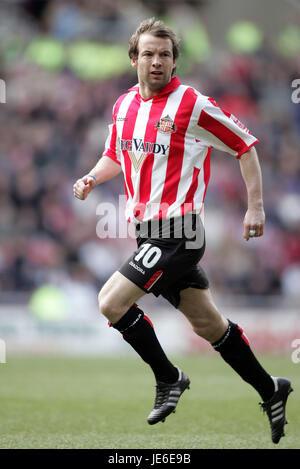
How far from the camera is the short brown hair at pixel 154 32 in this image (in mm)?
4395

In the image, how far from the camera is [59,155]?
13305mm

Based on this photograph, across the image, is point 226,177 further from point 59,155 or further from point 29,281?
point 29,281

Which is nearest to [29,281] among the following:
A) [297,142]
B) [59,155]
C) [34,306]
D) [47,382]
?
[34,306]

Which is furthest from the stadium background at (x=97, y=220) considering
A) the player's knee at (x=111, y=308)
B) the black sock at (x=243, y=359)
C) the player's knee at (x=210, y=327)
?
the player's knee at (x=111, y=308)

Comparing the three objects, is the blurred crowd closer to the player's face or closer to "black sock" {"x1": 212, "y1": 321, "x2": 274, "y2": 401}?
"black sock" {"x1": 212, "y1": 321, "x2": 274, "y2": 401}

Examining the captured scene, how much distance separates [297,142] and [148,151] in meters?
10.6

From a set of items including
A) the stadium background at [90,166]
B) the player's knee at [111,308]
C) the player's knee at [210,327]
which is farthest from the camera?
the stadium background at [90,166]

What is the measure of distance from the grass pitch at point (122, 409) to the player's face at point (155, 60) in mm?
2193

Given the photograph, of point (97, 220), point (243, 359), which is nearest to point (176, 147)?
point (243, 359)

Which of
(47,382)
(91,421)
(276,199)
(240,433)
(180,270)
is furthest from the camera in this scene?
(276,199)

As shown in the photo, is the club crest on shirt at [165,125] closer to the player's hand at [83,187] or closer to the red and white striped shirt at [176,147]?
the red and white striped shirt at [176,147]

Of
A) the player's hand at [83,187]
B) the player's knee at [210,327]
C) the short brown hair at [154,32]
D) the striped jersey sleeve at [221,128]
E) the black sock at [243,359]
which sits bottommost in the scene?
the black sock at [243,359]

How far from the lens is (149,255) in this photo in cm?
427

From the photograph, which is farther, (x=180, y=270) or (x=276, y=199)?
(x=276, y=199)
